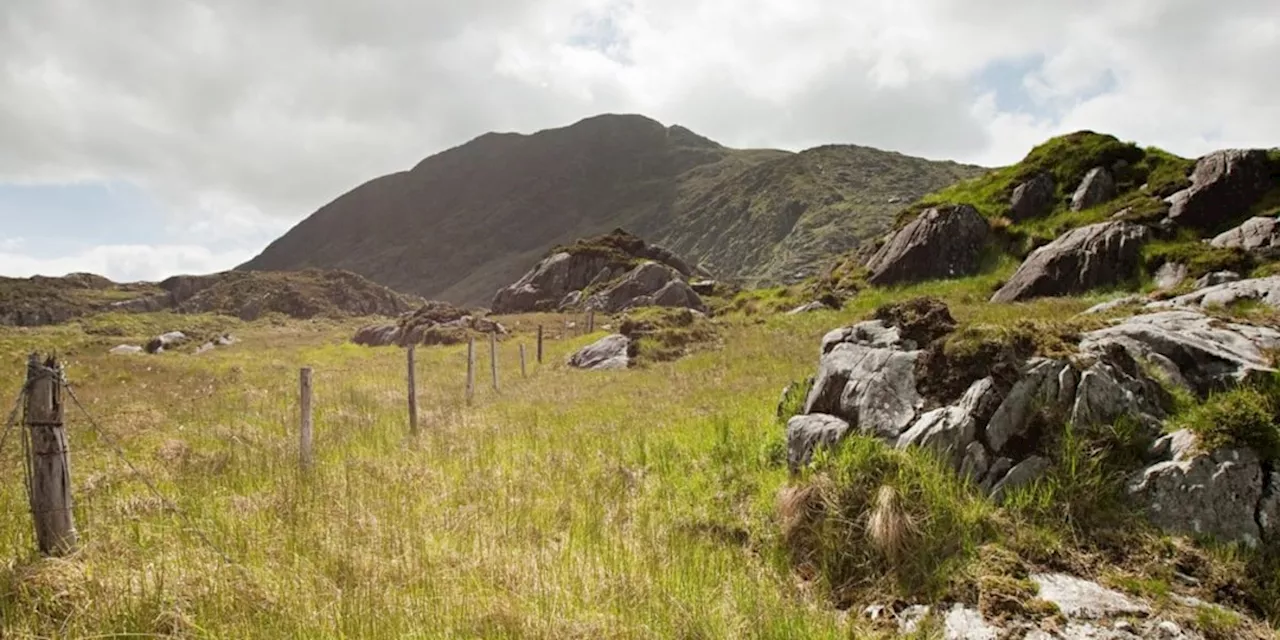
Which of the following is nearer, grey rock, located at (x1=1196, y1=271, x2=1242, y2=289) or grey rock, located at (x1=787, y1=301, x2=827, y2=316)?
grey rock, located at (x1=1196, y1=271, x2=1242, y2=289)

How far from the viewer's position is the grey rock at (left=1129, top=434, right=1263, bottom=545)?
5.23 m

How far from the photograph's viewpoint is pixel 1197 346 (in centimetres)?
690

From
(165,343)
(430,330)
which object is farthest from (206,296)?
(430,330)

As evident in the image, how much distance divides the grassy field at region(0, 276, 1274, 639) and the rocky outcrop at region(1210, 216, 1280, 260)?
18.7 ft

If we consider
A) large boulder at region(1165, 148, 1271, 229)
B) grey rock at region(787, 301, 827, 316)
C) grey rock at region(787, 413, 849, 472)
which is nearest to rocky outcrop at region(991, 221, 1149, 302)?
large boulder at region(1165, 148, 1271, 229)

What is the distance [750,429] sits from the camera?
33.6 ft

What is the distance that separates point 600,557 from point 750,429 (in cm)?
449

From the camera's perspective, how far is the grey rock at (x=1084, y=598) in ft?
15.7

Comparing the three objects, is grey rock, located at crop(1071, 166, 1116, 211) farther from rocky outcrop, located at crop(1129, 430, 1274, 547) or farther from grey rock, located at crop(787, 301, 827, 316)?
rocky outcrop, located at crop(1129, 430, 1274, 547)

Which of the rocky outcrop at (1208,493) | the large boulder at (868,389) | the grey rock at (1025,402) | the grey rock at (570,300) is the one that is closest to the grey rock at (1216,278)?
the large boulder at (868,389)

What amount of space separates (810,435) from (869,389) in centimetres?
95

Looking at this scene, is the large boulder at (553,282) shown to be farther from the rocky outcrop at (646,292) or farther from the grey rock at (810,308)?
the grey rock at (810,308)

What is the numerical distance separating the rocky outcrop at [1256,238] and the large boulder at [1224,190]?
47.0 inches

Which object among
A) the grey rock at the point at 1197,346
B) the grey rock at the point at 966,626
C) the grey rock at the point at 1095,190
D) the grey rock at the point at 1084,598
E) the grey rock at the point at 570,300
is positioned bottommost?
the grey rock at the point at 966,626
